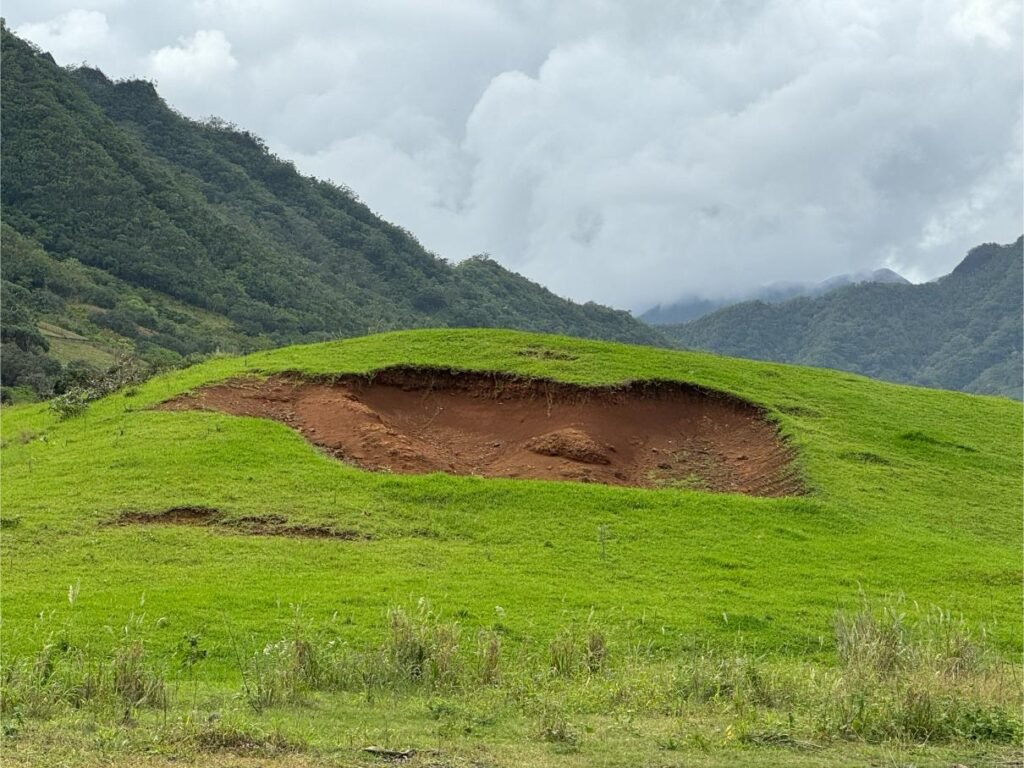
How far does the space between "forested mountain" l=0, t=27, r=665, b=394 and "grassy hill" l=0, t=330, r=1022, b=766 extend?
3380cm

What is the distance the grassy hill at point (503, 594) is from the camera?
23.1 feet

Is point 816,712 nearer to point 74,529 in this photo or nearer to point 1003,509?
point 74,529

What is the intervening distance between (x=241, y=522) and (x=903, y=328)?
128669 mm

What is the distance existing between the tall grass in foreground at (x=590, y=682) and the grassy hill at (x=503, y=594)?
0.11 ft

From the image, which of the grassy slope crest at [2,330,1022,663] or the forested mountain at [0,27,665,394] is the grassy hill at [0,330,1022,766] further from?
the forested mountain at [0,27,665,394]

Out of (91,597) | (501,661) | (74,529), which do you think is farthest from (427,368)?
(501,661)

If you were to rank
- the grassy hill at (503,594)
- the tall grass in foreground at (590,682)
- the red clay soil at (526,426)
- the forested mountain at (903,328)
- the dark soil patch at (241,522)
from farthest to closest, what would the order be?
1. the forested mountain at (903,328)
2. the red clay soil at (526,426)
3. the dark soil patch at (241,522)
4. the tall grass in foreground at (590,682)
5. the grassy hill at (503,594)

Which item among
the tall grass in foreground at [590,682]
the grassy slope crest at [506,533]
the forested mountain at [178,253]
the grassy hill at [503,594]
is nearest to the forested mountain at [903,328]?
the forested mountain at [178,253]

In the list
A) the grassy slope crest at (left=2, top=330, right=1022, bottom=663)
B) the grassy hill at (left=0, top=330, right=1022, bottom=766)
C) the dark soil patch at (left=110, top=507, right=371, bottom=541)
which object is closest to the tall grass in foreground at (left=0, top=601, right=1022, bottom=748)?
the grassy hill at (left=0, top=330, right=1022, bottom=766)

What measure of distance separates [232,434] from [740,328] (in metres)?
127

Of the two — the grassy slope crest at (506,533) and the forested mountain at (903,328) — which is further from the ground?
the forested mountain at (903,328)

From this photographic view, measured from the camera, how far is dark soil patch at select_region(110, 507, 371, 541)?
46.7 ft

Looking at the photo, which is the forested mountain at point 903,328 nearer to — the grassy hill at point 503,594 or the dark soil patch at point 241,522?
the grassy hill at point 503,594

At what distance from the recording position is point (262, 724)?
6.78 metres
